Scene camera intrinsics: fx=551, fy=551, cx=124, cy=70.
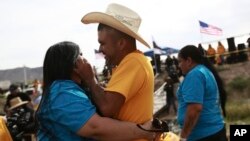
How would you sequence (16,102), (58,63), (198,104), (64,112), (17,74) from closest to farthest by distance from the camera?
1. (64,112)
2. (58,63)
3. (198,104)
4. (16,102)
5. (17,74)

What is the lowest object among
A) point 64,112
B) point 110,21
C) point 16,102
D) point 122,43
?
point 16,102

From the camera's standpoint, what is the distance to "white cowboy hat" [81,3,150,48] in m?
3.23

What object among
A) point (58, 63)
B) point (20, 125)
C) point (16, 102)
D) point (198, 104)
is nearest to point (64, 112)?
point (58, 63)

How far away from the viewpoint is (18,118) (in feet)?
21.6

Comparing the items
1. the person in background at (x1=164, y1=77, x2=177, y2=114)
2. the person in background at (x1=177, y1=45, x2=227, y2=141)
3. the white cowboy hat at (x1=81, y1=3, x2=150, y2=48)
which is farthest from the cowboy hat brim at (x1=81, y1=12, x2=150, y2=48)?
the person in background at (x1=164, y1=77, x2=177, y2=114)

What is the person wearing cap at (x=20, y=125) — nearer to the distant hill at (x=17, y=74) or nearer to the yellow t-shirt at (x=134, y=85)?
the yellow t-shirt at (x=134, y=85)

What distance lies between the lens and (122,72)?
3.15 metres

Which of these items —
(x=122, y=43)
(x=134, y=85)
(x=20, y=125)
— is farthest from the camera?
(x=20, y=125)

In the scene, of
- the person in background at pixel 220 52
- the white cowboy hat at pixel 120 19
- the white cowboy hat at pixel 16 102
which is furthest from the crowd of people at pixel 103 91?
the person in background at pixel 220 52

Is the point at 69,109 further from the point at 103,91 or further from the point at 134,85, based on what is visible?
the point at 134,85

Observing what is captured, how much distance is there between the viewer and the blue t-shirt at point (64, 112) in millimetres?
2918

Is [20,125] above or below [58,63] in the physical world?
below

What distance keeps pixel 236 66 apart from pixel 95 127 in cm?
2512

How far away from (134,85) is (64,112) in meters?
0.45
